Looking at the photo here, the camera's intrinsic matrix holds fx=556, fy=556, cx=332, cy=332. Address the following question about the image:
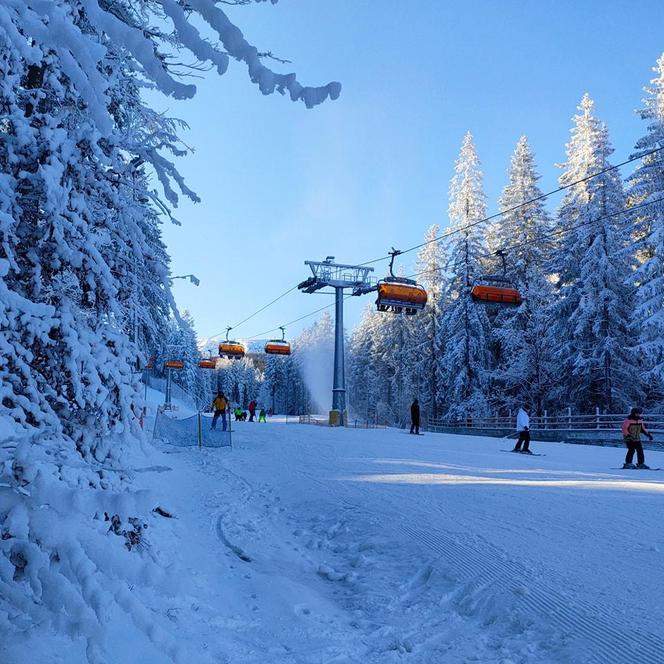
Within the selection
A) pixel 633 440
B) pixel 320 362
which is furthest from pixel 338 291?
pixel 320 362

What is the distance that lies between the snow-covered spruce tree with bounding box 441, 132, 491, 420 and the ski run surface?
29.5 meters

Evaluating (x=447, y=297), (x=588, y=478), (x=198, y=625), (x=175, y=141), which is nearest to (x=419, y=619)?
(x=198, y=625)

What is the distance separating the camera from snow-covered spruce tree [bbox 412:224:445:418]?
45250mm

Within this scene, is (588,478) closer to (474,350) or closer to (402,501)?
(402,501)

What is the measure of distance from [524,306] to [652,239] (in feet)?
40.5

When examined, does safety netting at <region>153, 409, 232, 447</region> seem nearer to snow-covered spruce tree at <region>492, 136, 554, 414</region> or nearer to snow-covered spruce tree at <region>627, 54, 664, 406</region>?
snow-covered spruce tree at <region>627, 54, 664, 406</region>

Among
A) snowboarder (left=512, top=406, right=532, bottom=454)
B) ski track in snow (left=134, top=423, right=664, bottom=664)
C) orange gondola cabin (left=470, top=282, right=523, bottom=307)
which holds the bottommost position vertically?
ski track in snow (left=134, top=423, right=664, bottom=664)

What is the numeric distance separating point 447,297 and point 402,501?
124ft

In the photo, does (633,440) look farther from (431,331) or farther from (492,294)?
(431,331)

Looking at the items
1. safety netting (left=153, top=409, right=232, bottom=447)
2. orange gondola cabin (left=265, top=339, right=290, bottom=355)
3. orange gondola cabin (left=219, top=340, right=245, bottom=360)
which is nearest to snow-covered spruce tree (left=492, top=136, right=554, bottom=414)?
orange gondola cabin (left=265, top=339, right=290, bottom=355)

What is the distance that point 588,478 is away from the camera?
32.0 feet

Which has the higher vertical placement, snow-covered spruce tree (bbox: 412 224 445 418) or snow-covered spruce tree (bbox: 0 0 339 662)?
snow-covered spruce tree (bbox: 412 224 445 418)

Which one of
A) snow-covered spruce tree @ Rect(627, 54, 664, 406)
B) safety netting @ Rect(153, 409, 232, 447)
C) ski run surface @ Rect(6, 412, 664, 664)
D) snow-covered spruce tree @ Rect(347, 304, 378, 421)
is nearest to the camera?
ski run surface @ Rect(6, 412, 664, 664)

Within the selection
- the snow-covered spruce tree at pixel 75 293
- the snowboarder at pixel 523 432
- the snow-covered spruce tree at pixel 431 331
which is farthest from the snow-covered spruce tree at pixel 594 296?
the snow-covered spruce tree at pixel 75 293
